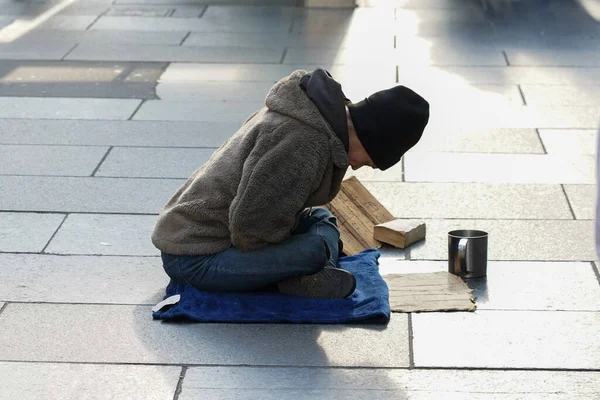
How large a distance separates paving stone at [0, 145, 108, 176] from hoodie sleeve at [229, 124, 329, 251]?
2.21m

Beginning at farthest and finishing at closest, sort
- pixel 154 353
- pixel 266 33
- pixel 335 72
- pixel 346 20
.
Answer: pixel 346 20 < pixel 266 33 < pixel 335 72 < pixel 154 353

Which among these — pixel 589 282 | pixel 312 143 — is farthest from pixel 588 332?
pixel 312 143

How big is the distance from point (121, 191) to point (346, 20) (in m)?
5.53

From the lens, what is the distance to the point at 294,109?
3.98 m

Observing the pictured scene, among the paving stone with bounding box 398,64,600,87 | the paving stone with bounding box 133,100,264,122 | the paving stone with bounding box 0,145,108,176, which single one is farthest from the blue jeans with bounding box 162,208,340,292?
the paving stone with bounding box 398,64,600,87

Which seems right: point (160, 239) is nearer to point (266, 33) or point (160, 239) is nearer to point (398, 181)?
point (398, 181)

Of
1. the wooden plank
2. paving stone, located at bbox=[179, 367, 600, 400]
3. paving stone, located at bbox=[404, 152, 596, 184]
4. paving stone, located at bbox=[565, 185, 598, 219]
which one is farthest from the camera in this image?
paving stone, located at bbox=[404, 152, 596, 184]

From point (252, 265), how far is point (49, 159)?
249cm

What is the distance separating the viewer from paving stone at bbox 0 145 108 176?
5.96 metres

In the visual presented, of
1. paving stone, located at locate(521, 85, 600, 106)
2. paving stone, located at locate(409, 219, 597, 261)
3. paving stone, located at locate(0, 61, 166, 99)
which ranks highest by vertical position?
paving stone, located at locate(409, 219, 597, 261)

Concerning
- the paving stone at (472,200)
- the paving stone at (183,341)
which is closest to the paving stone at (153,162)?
the paving stone at (472,200)

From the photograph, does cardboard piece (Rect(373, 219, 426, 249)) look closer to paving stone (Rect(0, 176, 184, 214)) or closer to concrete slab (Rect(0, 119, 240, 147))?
paving stone (Rect(0, 176, 184, 214))

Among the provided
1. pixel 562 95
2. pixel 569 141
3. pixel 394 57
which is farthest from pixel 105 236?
pixel 394 57

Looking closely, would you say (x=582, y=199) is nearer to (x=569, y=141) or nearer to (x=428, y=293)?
(x=569, y=141)
